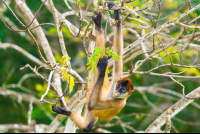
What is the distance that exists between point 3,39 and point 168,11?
22.1ft

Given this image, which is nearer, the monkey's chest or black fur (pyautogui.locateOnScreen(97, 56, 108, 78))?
black fur (pyautogui.locateOnScreen(97, 56, 108, 78))

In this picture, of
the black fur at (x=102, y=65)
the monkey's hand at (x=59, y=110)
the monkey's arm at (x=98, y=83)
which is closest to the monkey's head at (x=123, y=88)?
the monkey's arm at (x=98, y=83)

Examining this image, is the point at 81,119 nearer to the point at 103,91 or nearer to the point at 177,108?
the point at 103,91

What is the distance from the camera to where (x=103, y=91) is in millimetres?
4281

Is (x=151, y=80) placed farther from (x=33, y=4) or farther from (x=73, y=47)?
(x=33, y=4)

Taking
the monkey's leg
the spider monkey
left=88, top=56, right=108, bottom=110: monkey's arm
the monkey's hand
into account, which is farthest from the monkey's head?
the monkey's hand

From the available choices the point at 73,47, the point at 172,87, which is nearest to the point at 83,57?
the point at 73,47

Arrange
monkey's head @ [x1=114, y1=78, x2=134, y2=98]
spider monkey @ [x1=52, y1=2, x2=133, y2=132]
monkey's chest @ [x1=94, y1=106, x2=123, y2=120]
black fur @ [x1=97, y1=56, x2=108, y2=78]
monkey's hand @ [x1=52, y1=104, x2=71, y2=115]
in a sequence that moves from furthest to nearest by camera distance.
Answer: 1. monkey's chest @ [x1=94, y1=106, x2=123, y2=120]
2. monkey's hand @ [x1=52, y1=104, x2=71, y2=115]
3. monkey's head @ [x1=114, y1=78, x2=134, y2=98]
4. spider monkey @ [x1=52, y1=2, x2=133, y2=132]
5. black fur @ [x1=97, y1=56, x2=108, y2=78]

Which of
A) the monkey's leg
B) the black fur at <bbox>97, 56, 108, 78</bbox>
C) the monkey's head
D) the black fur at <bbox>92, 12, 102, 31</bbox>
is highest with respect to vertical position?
the black fur at <bbox>92, 12, 102, 31</bbox>

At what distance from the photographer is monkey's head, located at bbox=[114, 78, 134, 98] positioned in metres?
3.98

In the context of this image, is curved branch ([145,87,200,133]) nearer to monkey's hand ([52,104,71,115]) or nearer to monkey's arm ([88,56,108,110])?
monkey's arm ([88,56,108,110])

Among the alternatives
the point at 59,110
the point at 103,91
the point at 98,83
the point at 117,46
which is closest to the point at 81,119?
the point at 59,110

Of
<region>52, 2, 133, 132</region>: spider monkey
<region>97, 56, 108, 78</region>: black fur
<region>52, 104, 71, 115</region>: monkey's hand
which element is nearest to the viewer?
<region>97, 56, 108, 78</region>: black fur

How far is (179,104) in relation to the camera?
4.02 m
